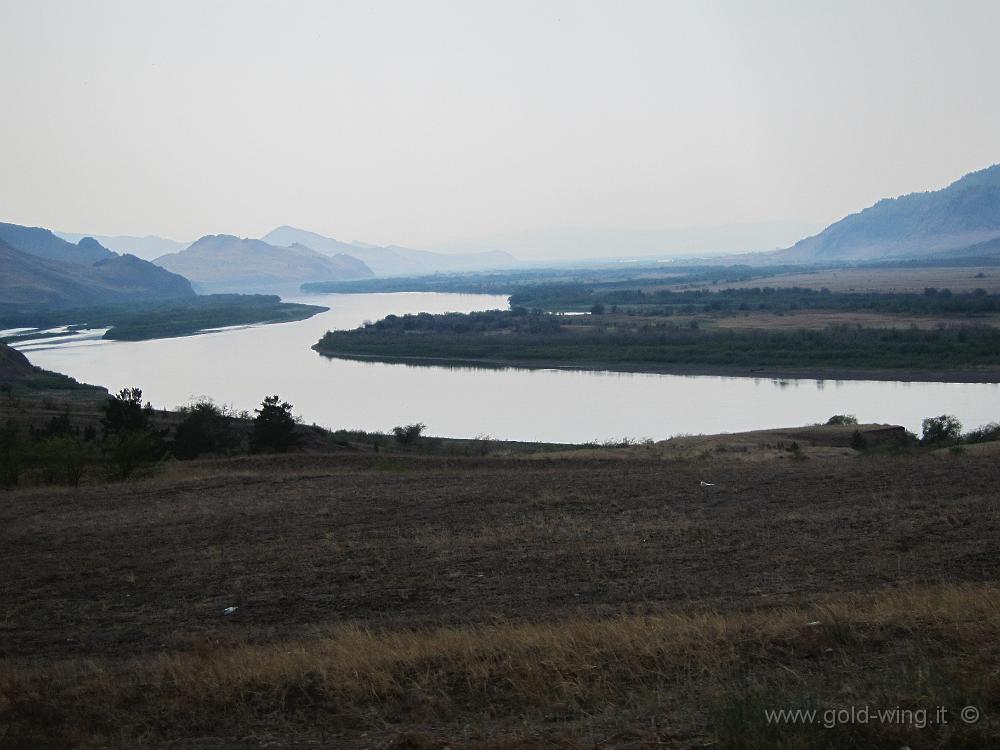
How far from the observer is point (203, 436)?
20.9 metres

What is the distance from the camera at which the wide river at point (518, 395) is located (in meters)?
32.7

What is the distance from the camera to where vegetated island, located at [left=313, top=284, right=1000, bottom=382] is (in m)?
45.5

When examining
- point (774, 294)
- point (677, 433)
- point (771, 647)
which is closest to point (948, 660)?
point (771, 647)

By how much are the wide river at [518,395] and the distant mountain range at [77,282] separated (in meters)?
74.1

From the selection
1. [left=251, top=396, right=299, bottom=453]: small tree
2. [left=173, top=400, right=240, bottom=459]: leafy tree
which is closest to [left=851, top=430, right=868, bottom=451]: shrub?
[left=251, top=396, right=299, bottom=453]: small tree

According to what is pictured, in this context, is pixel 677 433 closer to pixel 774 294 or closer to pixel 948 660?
pixel 948 660

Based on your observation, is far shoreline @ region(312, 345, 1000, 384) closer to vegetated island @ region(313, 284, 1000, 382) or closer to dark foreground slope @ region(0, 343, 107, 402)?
vegetated island @ region(313, 284, 1000, 382)

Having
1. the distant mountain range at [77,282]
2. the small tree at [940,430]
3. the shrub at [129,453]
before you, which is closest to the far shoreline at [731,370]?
the small tree at [940,430]

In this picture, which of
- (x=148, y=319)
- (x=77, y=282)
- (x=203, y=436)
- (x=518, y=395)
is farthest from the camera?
(x=77, y=282)

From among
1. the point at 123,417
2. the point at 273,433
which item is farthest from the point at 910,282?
the point at 123,417

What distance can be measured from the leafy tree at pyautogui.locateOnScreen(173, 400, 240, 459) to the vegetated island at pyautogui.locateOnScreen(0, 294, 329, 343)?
60.1 m

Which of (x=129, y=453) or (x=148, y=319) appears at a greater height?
(x=148, y=319)

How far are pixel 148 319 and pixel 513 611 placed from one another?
309 ft

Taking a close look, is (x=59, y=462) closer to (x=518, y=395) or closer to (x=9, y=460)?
(x=9, y=460)
